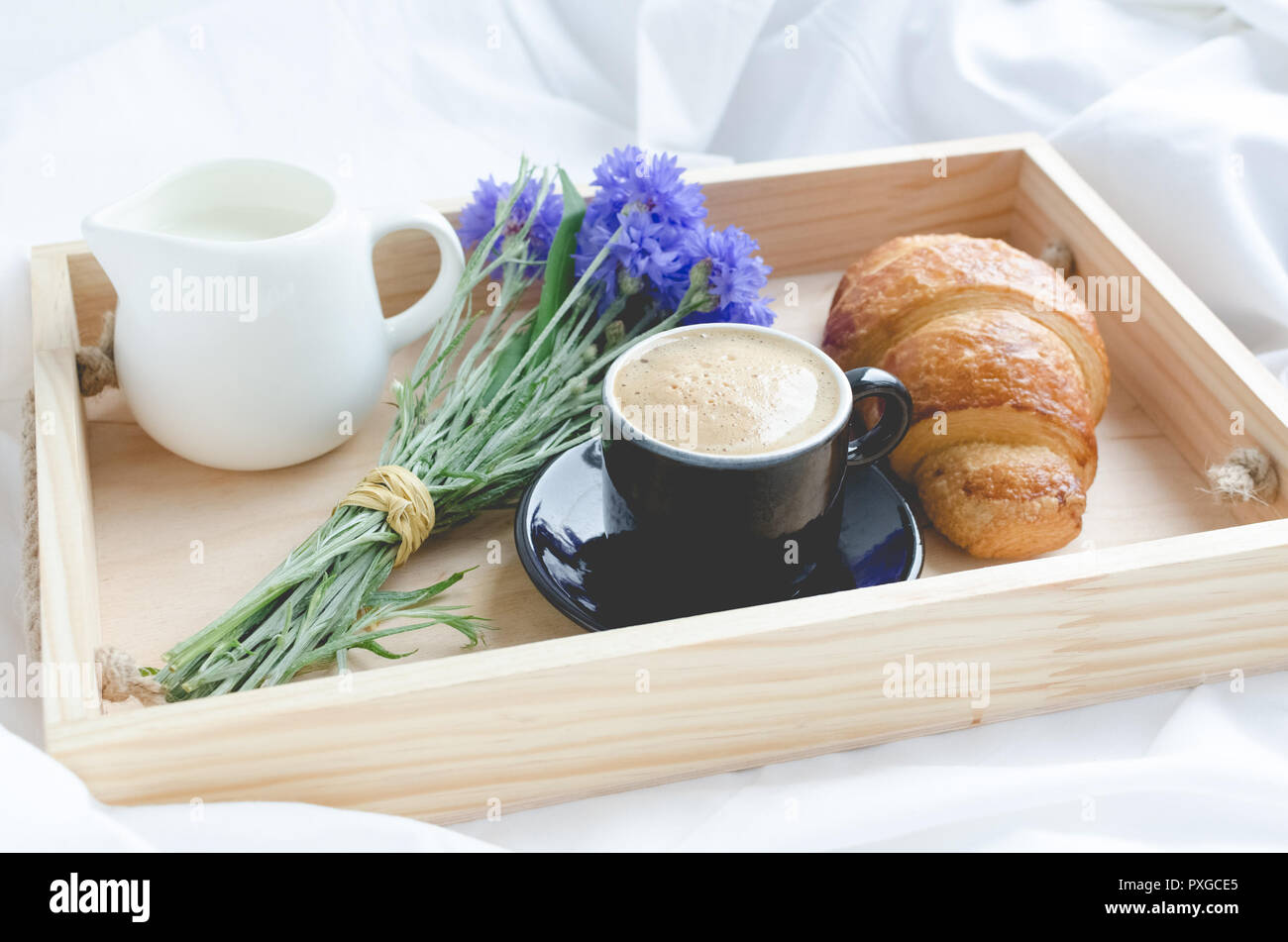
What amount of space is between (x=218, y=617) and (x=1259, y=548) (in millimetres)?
768

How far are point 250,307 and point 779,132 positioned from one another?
1055 millimetres

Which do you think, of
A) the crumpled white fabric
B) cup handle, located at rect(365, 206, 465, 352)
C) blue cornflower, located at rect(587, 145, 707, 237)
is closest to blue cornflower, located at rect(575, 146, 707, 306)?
blue cornflower, located at rect(587, 145, 707, 237)

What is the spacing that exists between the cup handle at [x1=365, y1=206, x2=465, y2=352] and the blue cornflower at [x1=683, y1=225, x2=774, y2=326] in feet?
0.70

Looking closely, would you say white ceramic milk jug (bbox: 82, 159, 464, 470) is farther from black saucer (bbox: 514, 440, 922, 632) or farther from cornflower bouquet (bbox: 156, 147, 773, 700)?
black saucer (bbox: 514, 440, 922, 632)

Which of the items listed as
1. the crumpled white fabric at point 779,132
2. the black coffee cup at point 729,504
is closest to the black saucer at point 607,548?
the black coffee cup at point 729,504

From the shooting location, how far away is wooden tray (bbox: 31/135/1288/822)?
0.79 m

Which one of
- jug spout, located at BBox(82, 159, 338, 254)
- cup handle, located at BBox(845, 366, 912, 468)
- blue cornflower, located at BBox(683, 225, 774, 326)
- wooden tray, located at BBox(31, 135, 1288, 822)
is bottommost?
wooden tray, located at BBox(31, 135, 1288, 822)

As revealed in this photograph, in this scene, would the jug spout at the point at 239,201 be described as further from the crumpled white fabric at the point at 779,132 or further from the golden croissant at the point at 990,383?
the golden croissant at the point at 990,383

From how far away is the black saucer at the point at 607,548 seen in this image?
3.04 ft

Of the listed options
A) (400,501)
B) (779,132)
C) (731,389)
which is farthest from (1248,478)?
(779,132)

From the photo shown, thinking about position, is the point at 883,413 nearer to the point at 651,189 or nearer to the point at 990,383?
the point at 990,383

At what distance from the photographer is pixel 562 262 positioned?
1.20 metres

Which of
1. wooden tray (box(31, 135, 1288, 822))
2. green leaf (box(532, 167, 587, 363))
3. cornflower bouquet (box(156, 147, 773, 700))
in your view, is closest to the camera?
wooden tray (box(31, 135, 1288, 822))
